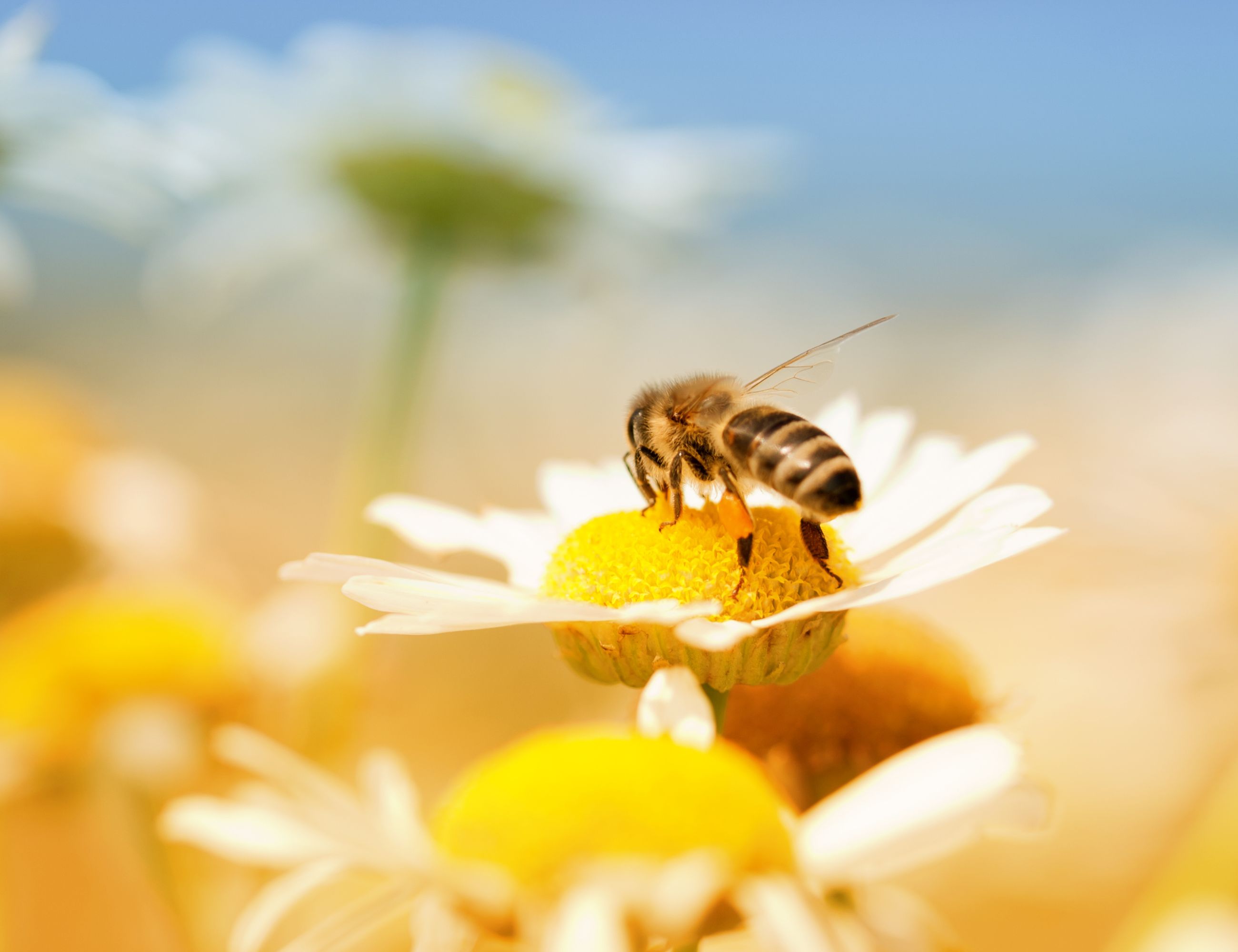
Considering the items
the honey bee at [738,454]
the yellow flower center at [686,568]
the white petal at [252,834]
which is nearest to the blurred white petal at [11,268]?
the honey bee at [738,454]

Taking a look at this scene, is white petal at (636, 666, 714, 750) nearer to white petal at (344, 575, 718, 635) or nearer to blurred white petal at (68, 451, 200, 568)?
white petal at (344, 575, 718, 635)

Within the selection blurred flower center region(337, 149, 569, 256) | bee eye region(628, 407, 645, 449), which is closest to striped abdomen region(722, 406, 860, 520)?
bee eye region(628, 407, 645, 449)

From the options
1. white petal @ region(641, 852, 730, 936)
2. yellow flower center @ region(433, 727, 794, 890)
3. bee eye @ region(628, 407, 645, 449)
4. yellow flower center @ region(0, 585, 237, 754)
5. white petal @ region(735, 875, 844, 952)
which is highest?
yellow flower center @ region(0, 585, 237, 754)

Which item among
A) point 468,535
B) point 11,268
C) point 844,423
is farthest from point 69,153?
point 844,423

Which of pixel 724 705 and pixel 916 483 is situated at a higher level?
pixel 916 483

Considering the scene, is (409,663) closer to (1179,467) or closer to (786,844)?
(1179,467)

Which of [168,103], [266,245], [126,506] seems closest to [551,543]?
[168,103]
